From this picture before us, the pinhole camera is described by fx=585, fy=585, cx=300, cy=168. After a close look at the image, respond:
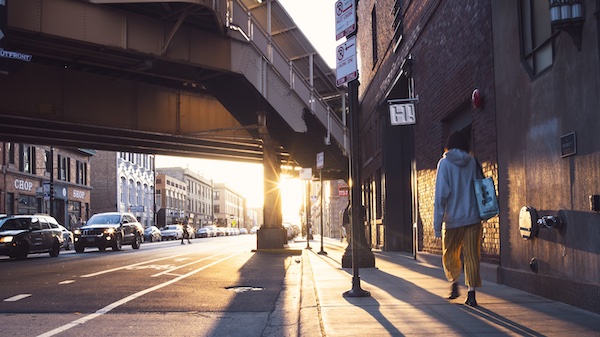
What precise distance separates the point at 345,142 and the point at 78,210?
127ft

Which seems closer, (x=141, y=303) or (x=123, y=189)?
(x=141, y=303)

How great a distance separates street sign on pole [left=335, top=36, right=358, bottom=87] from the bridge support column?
41.8ft

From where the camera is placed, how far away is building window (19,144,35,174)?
42219 mm

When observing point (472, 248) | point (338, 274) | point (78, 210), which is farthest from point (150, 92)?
point (78, 210)

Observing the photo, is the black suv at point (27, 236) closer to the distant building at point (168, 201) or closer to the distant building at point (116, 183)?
the distant building at point (116, 183)

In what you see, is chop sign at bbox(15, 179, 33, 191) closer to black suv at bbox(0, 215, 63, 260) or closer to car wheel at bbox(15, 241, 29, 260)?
black suv at bbox(0, 215, 63, 260)

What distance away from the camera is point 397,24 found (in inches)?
629

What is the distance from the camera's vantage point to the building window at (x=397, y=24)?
15.5 m

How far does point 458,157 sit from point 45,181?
4508 centimetres

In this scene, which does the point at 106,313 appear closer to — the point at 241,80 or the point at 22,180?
the point at 241,80

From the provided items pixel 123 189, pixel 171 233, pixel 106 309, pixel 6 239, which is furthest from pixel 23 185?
pixel 106 309

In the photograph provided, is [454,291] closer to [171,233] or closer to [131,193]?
[171,233]

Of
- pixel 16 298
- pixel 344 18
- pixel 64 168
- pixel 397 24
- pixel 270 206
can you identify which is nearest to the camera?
Result: pixel 344 18

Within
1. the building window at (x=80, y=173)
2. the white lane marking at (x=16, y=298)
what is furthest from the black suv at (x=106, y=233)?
the building window at (x=80, y=173)
